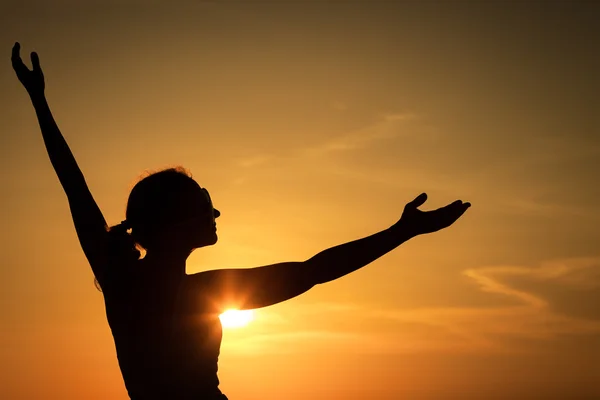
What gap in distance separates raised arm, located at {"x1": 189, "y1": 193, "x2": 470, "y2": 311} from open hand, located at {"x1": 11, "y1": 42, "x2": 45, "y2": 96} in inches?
52.2

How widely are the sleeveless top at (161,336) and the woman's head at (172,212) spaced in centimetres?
16

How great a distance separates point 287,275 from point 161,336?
0.65 meters

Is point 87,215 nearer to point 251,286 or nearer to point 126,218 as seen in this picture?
point 126,218

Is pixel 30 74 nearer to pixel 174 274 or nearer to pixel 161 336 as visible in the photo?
pixel 174 274

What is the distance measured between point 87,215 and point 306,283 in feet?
3.52

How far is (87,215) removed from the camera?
4.24m

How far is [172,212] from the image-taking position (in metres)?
4.16

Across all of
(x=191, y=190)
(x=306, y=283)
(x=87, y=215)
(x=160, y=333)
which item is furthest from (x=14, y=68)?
(x=306, y=283)

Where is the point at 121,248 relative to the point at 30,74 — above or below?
below

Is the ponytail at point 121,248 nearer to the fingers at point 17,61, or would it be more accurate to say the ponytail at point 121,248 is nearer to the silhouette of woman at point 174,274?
the silhouette of woman at point 174,274

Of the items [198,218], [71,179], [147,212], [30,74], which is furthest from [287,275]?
[30,74]

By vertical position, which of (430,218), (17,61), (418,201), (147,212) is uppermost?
(17,61)

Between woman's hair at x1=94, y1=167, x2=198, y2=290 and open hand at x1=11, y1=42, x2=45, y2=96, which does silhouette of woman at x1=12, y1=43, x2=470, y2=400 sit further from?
open hand at x1=11, y1=42, x2=45, y2=96

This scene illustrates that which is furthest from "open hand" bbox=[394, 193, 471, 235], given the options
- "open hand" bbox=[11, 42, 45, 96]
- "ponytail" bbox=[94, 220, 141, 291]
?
"open hand" bbox=[11, 42, 45, 96]
